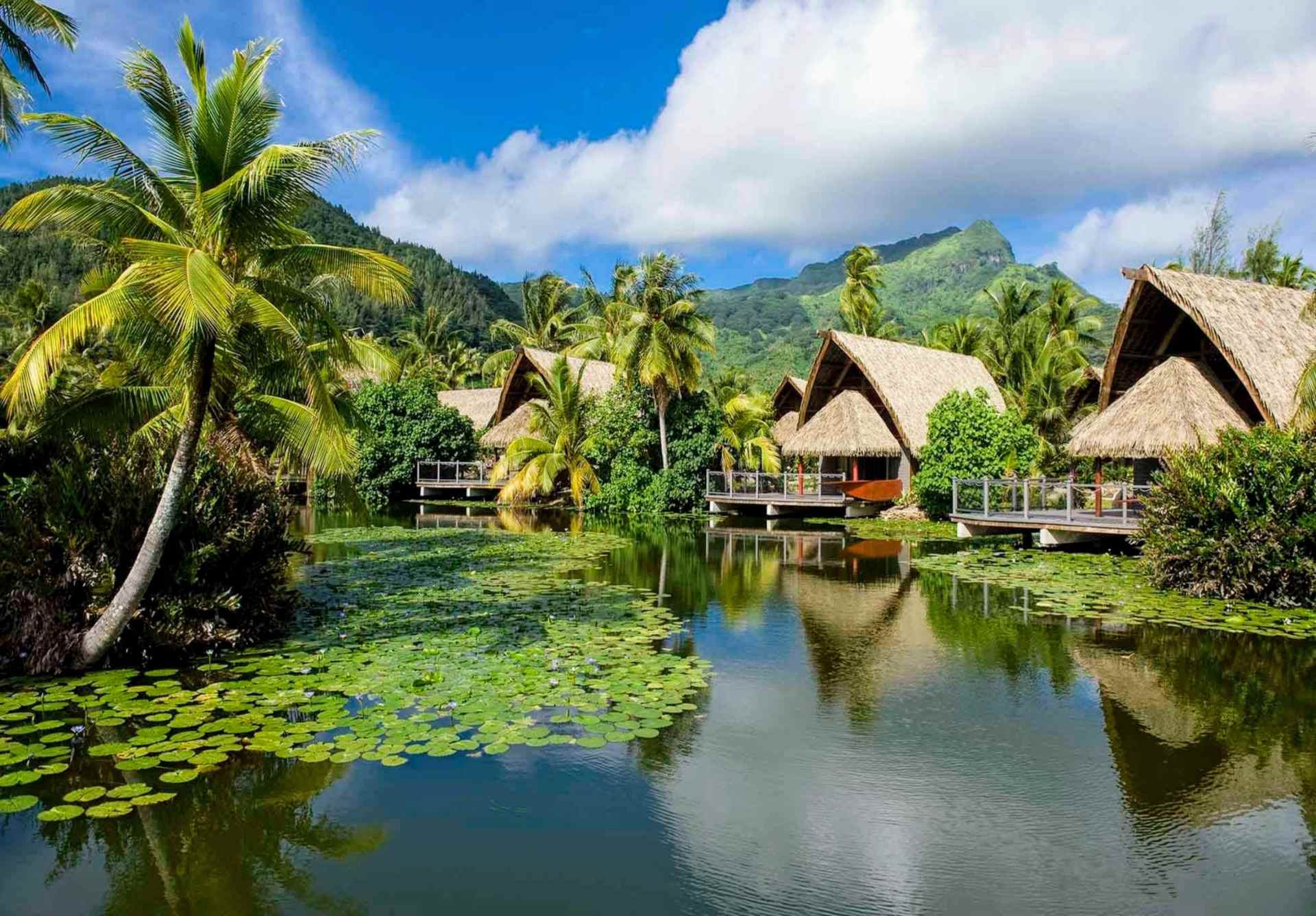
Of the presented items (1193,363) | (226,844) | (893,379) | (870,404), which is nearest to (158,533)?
(226,844)

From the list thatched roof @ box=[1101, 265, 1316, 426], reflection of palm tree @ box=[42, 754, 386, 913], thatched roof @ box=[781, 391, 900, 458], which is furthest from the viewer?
thatched roof @ box=[781, 391, 900, 458]

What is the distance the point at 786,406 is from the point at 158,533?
26045 millimetres

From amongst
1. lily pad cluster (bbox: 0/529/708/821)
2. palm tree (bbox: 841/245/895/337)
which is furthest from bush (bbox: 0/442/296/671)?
palm tree (bbox: 841/245/895/337)

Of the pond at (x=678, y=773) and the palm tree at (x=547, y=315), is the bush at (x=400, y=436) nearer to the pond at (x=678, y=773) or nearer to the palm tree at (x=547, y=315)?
the palm tree at (x=547, y=315)

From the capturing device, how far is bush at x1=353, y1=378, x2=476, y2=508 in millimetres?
31594

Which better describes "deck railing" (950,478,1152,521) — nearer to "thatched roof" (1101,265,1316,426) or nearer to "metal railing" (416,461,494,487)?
"thatched roof" (1101,265,1316,426)

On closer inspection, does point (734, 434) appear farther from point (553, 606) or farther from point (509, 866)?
point (509, 866)

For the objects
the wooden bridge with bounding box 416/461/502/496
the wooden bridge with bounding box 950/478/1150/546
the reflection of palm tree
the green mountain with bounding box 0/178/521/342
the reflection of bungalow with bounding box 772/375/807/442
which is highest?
the green mountain with bounding box 0/178/521/342

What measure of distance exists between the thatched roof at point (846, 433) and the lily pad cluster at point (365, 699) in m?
15.8

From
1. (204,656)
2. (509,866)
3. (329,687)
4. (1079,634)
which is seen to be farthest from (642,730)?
(1079,634)

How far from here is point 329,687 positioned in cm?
688

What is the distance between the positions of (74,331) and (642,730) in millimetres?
5091

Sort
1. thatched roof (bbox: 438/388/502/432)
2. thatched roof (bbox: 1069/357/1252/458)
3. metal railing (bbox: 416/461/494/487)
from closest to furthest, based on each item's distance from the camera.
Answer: thatched roof (bbox: 1069/357/1252/458)
metal railing (bbox: 416/461/494/487)
thatched roof (bbox: 438/388/502/432)

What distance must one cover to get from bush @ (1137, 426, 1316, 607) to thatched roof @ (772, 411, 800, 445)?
17.1 meters
